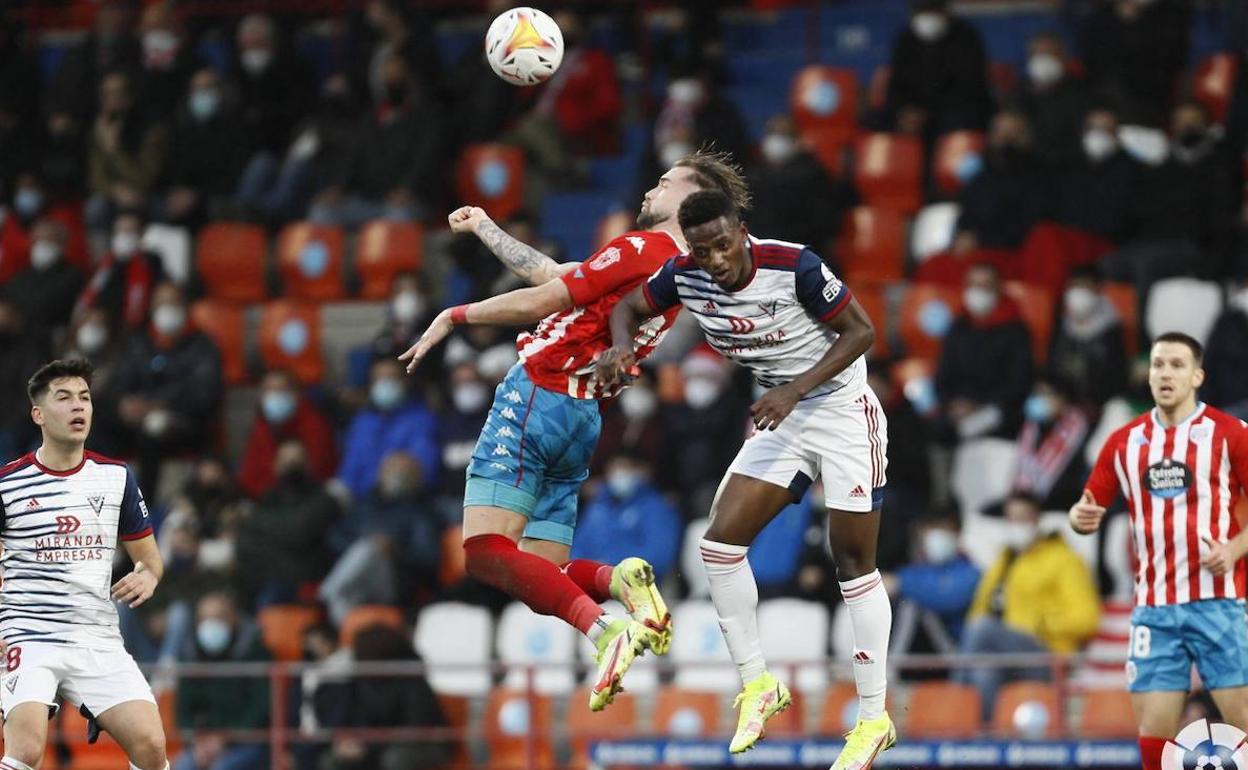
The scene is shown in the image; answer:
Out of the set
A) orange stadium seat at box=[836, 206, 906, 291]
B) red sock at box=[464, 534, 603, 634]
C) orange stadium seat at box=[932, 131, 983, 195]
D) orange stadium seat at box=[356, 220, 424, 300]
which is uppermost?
orange stadium seat at box=[932, 131, 983, 195]

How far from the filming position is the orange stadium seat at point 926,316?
1666 centimetres

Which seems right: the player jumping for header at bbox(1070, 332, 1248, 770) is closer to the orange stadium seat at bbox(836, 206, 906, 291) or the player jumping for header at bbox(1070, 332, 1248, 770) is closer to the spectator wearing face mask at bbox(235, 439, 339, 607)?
the orange stadium seat at bbox(836, 206, 906, 291)

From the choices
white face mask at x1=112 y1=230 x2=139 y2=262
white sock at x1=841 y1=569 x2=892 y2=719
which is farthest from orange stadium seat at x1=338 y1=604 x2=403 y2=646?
white sock at x1=841 y1=569 x2=892 y2=719

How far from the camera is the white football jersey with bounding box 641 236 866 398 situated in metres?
9.37

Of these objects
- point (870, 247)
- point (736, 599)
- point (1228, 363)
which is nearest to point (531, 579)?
point (736, 599)

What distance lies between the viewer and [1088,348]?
15.6 meters

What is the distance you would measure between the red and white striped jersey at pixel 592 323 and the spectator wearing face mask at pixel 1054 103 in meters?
7.80

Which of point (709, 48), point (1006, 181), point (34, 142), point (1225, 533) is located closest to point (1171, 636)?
point (1225, 533)

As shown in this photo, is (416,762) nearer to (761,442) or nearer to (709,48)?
(761,442)

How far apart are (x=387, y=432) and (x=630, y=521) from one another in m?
2.52

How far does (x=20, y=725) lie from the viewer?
9953mm

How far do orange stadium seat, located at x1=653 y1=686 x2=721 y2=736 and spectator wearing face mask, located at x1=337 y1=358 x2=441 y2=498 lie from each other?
10.2 feet

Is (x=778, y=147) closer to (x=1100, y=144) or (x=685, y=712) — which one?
(x=1100, y=144)

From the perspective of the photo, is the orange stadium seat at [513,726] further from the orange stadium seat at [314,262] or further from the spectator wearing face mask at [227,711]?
the orange stadium seat at [314,262]
